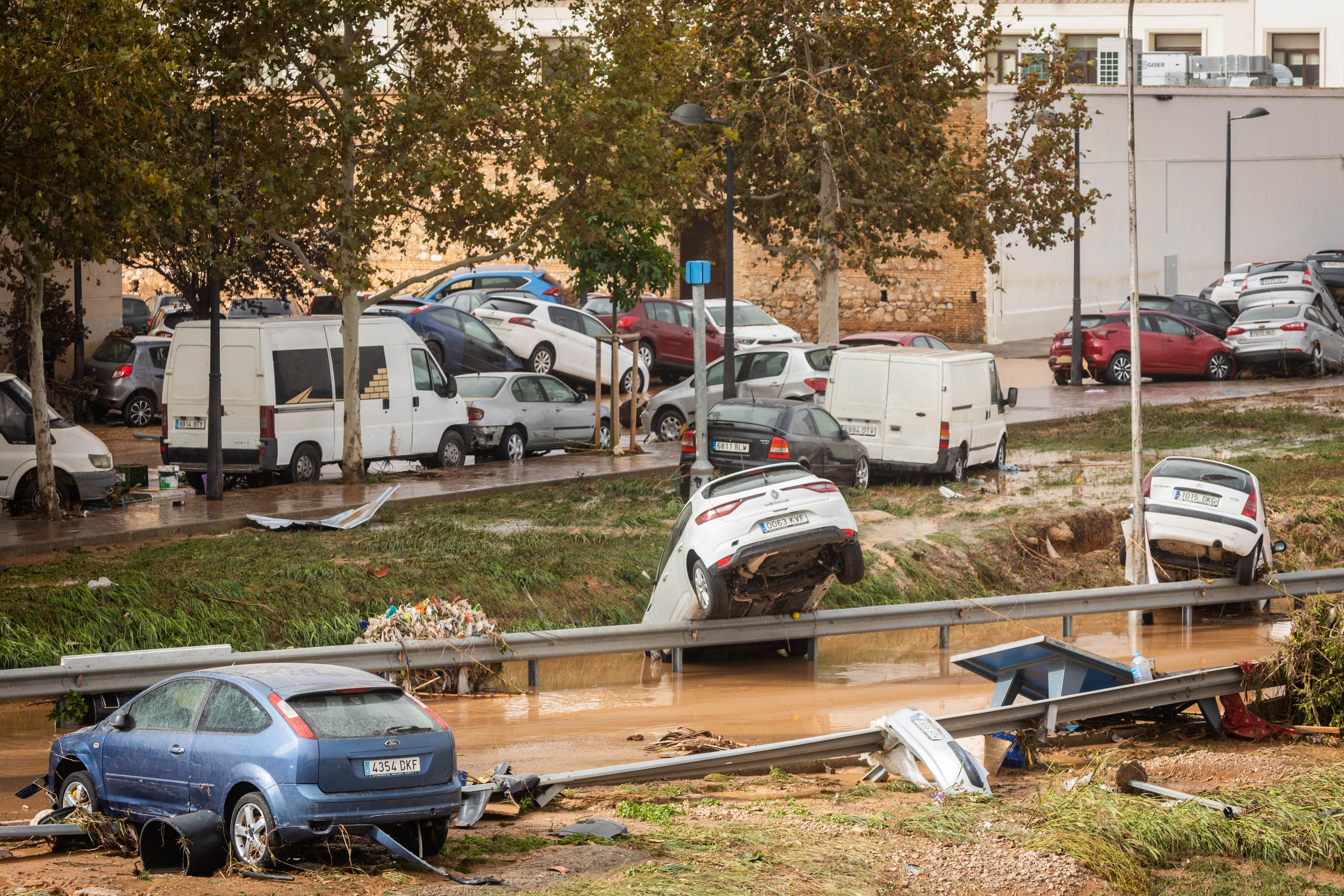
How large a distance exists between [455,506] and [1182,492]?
29.7ft

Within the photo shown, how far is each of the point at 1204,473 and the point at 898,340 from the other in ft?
39.7

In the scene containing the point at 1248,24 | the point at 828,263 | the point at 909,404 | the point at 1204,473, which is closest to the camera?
the point at 1204,473

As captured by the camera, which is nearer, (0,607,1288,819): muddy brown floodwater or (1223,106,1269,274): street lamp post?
(0,607,1288,819): muddy brown floodwater

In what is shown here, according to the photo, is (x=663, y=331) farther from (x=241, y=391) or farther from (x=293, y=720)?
(x=293, y=720)

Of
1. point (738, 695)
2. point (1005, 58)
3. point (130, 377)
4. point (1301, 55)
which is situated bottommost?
point (738, 695)

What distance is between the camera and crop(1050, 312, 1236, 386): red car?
34.8 m

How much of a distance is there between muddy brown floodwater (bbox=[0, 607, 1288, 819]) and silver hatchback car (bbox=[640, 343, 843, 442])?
907 cm

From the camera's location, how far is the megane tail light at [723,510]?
13344mm

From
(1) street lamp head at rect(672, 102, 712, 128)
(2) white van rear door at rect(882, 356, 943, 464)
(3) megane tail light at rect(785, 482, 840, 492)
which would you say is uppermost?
(1) street lamp head at rect(672, 102, 712, 128)

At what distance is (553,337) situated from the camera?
29.9m

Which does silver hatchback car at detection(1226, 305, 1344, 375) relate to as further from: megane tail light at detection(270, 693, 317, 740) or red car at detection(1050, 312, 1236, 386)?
megane tail light at detection(270, 693, 317, 740)

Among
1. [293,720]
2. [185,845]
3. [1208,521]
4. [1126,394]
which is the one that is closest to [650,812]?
[293,720]

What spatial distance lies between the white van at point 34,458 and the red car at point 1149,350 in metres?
23.2

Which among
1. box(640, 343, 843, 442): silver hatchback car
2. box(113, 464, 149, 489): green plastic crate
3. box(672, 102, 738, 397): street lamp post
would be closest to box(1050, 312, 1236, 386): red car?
box(640, 343, 843, 442): silver hatchback car
